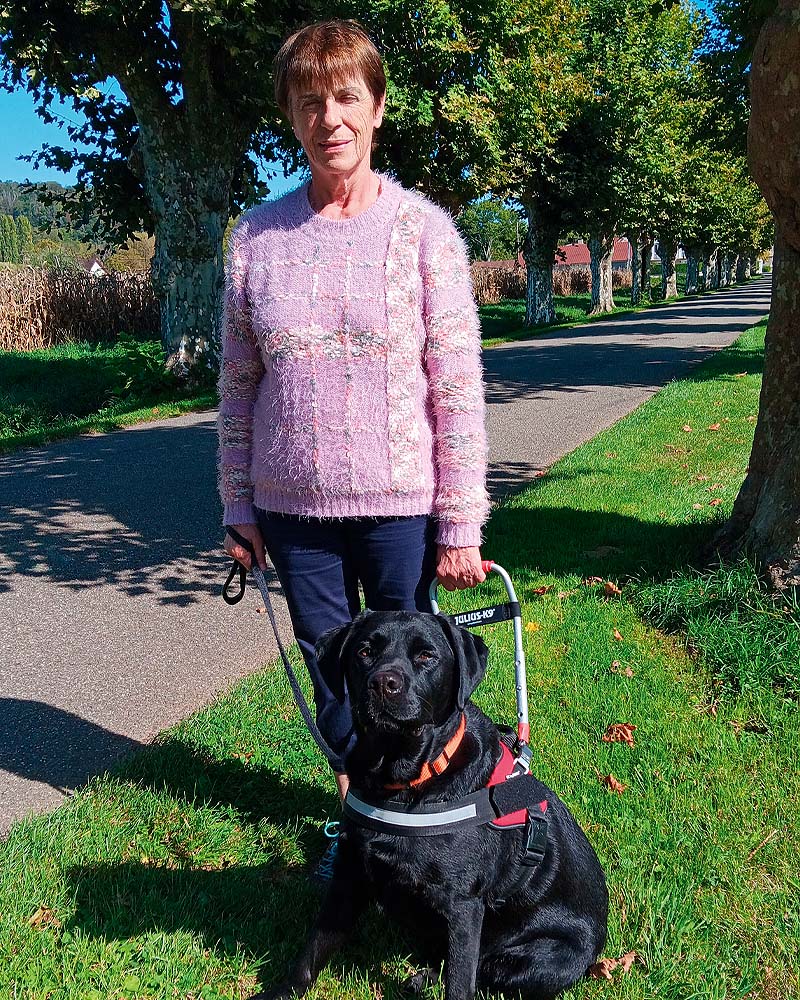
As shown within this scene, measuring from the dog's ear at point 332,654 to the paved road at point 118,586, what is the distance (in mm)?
1724

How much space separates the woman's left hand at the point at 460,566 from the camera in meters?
2.54

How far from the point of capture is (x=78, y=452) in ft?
33.8

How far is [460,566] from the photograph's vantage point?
100 inches

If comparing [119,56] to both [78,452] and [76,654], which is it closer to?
[78,452]

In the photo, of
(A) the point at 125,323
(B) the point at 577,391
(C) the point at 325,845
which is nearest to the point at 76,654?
(C) the point at 325,845

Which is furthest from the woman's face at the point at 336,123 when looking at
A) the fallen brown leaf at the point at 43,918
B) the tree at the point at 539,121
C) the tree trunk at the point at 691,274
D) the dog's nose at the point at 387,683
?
the tree trunk at the point at 691,274

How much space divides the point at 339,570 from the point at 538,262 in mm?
28594

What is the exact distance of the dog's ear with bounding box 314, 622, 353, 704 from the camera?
2.35 m

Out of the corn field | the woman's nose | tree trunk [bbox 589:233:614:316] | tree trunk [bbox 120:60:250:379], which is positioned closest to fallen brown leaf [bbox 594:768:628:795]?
the woman's nose

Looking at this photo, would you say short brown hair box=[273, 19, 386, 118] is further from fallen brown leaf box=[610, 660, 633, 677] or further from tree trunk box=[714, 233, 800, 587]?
tree trunk box=[714, 233, 800, 587]

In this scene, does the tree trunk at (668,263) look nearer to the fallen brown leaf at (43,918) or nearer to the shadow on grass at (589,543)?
the shadow on grass at (589,543)

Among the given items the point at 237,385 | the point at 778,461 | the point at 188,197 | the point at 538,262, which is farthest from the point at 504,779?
the point at 538,262

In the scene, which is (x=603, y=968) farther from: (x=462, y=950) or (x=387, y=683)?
(x=387, y=683)

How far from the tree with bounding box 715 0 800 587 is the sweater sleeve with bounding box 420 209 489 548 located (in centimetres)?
279
